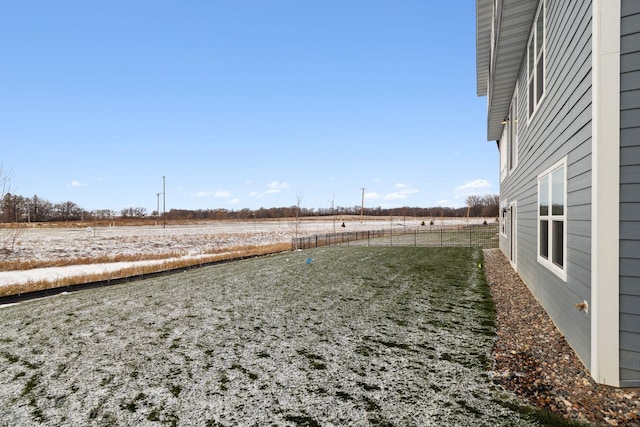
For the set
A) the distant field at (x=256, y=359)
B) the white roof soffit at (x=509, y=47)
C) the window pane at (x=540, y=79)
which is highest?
the white roof soffit at (x=509, y=47)

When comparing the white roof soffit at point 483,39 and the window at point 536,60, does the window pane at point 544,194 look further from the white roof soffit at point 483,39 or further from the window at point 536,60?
the white roof soffit at point 483,39

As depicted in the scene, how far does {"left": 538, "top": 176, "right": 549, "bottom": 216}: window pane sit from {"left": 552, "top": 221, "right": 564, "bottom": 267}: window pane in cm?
55

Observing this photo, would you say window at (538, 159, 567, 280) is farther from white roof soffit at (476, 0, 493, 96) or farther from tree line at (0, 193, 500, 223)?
tree line at (0, 193, 500, 223)

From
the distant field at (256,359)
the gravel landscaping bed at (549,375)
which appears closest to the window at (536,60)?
the gravel landscaping bed at (549,375)

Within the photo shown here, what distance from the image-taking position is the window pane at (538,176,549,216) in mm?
5281

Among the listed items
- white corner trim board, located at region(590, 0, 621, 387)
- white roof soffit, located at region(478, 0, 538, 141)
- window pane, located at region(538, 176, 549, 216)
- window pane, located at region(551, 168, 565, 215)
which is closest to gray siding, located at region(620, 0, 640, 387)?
white corner trim board, located at region(590, 0, 621, 387)

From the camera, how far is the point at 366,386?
3.33 metres

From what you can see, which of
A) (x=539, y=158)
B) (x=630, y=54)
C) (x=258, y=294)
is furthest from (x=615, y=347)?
(x=258, y=294)

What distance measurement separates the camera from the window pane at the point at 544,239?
5394mm

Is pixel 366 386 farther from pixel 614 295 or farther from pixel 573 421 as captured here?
pixel 614 295

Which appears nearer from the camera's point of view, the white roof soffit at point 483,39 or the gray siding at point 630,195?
the gray siding at point 630,195

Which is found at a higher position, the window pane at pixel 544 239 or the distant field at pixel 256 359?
the window pane at pixel 544 239

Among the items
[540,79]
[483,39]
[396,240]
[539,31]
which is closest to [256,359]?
[540,79]

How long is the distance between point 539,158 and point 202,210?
375ft
